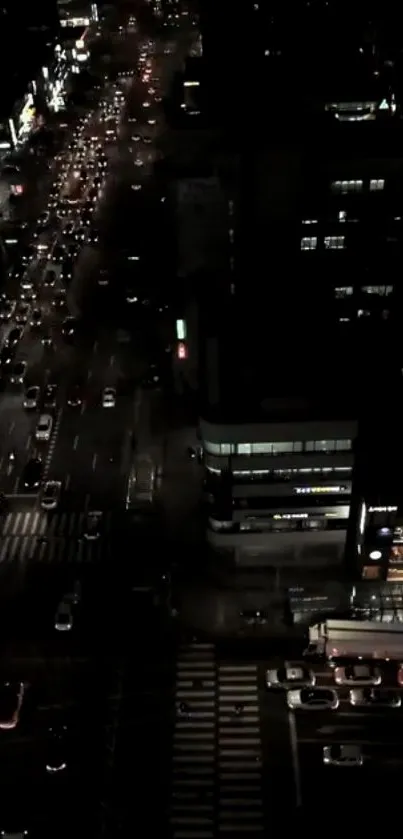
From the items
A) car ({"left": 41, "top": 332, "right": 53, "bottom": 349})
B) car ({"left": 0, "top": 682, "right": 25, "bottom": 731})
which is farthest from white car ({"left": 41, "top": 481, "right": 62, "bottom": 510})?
car ({"left": 41, "top": 332, "right": 53, "bottom": 349})

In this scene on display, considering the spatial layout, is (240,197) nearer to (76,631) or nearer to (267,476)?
(267,476)

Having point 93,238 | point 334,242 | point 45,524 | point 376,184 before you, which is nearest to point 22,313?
point 93,238

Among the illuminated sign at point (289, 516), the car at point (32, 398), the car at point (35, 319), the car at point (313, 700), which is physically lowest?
the car at point (313, 700)

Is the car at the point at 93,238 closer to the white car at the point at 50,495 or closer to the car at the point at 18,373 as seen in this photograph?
the car at the point at 18,373

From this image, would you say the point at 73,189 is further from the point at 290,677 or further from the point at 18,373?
the point at 290,677

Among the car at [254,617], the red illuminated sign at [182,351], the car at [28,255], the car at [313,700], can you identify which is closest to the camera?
the car at [313,700]

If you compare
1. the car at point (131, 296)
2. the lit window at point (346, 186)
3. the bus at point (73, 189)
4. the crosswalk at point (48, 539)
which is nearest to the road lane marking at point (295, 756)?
the crosswalk at point (48, 539)

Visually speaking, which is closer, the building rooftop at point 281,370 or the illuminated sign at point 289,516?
the building rooftop at point 281,370
